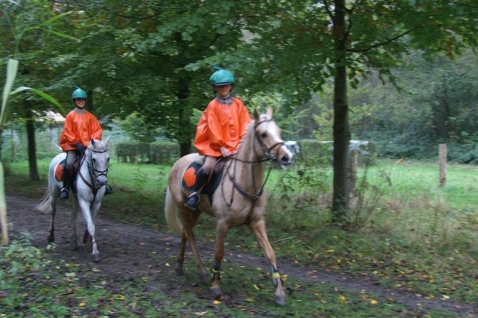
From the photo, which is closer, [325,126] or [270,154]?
[270,154]

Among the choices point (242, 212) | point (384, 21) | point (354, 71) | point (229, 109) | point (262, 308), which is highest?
point (384, 21)

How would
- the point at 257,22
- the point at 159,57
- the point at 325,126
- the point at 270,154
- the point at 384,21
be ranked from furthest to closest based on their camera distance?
the point at 325,126 → the point at 159,57 → the point at 257,22 → the point at 384,21 → the point at 270,154

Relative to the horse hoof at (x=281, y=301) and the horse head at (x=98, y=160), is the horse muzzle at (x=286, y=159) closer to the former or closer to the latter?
the horse hoof at (x=281, y=301)

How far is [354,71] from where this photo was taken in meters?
9.43

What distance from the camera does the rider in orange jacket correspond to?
6117 millimetres

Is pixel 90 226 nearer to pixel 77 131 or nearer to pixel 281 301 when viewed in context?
pixel 77 131

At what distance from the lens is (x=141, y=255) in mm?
8102

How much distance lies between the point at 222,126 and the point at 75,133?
3370 mm

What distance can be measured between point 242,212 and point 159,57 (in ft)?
21.1

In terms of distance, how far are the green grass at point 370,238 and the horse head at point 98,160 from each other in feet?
8.76

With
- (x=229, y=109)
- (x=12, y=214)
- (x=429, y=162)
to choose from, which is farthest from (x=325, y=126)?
(x=229, y=109)

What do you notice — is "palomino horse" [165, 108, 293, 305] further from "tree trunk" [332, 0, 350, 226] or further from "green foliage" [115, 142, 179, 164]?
"green foliage" [115, 142, 179, 164]

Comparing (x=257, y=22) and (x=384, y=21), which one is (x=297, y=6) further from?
(x=384, y=21)

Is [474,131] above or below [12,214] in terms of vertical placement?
above
